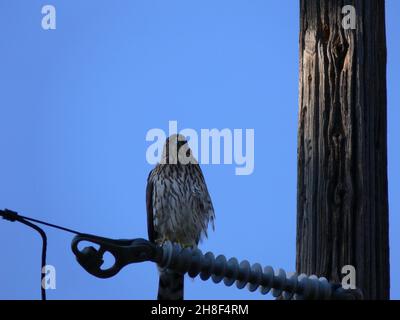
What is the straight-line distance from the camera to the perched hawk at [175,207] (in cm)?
802

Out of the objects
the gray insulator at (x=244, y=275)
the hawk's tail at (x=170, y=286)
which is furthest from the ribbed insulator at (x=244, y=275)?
the hawk's tail at (x=170, y=286)

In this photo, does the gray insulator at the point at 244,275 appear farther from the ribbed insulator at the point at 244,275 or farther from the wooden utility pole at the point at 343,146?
the wooden utility pole at the point at 343,146

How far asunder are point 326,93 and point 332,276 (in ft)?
3.14

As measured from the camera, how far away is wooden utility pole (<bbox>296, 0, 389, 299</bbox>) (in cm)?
523

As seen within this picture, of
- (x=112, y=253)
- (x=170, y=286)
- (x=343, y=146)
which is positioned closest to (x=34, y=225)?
(x=112, y=253)

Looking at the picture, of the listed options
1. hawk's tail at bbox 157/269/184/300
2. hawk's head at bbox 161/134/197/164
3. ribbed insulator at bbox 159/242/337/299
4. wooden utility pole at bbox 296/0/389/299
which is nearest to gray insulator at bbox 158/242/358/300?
ribbed insulator at bbox 159/242/337/299

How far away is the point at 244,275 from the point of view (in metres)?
4.79

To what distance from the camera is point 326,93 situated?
17.9 ft

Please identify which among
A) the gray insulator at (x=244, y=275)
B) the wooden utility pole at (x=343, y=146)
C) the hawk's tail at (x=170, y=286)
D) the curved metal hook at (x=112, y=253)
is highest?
the wooden utility pole at (x=343, y=146)

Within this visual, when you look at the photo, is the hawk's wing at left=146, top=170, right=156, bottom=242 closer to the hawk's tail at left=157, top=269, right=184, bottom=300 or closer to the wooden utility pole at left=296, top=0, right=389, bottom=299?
the hawk's tail at left=157, top=269, right=184, bottom=300

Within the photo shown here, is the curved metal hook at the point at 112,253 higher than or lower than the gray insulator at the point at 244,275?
higher

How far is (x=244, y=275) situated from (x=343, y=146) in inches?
38.5

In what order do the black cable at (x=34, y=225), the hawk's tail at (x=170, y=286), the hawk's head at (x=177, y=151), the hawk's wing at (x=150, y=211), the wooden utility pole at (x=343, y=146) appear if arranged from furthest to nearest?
the hawk's head at (x=177, y=151), the hawk's wing at (x=150, y=211), the hawk's tail at (x=170, y=286), the wooden utility pole at (x=343, y=146), the black cable at (x=34, y=225)

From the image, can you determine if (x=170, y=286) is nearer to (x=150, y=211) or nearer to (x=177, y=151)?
(x=150, y=211)
